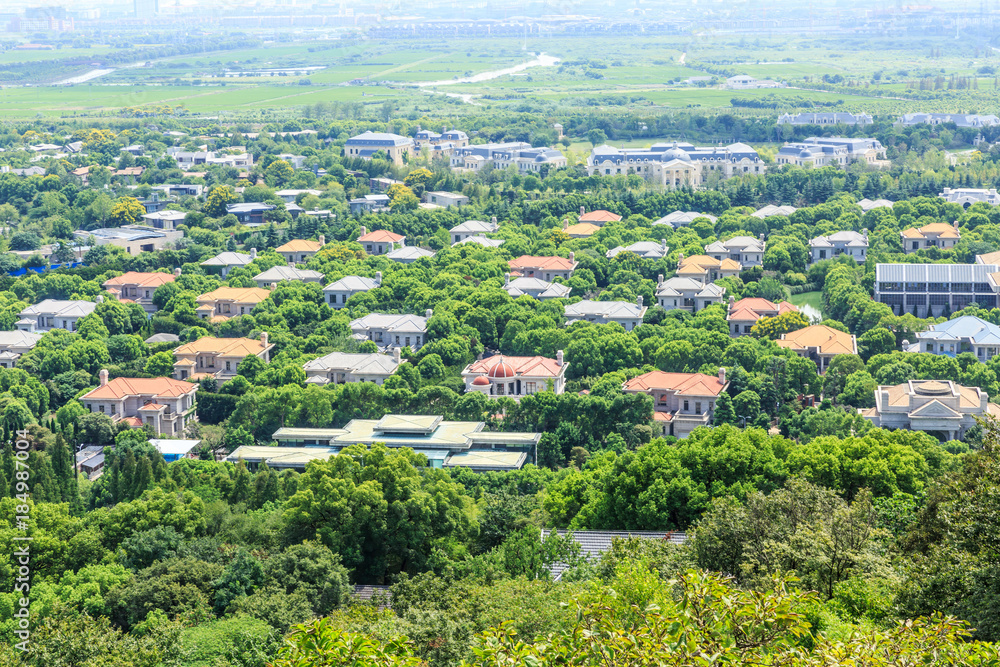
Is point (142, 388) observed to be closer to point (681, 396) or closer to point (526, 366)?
point (526, 366)

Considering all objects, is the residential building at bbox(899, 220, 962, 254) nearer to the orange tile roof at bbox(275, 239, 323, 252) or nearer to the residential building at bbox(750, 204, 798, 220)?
the residential building at bbox(750, 204, 798, 220)

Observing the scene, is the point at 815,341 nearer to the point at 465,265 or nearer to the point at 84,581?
the point at 465,265

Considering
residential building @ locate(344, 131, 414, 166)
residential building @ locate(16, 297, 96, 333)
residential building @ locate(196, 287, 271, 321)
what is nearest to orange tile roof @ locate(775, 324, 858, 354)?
residential building @ locate(196, 287, 271, 321)

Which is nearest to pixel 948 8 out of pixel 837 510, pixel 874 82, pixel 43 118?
pixel 874 82

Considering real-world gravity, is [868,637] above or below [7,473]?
above

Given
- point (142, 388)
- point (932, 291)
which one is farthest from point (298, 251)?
point (932, 291)

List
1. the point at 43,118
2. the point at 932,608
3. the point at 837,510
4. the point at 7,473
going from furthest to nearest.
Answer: the point at 43,118, the point at 7,473, the point at 837,510, the point at 932,608
